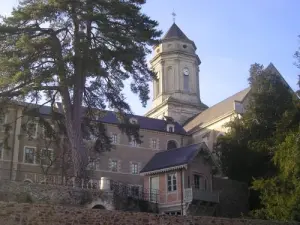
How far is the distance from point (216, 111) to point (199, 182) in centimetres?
2141

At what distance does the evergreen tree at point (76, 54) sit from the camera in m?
24.7

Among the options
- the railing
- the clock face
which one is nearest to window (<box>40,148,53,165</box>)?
the railing

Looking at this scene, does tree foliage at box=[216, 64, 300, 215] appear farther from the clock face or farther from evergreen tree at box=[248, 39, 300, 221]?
the clock face

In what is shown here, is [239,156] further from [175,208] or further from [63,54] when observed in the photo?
[63,54]

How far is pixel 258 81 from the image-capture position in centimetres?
3981

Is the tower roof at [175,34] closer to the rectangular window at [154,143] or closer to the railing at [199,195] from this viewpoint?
the rectangular window at [154,143]

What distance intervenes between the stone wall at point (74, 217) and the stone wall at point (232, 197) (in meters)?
15.0

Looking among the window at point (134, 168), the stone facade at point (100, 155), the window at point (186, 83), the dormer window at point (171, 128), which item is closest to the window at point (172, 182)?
the stone facade at point (100, 155)

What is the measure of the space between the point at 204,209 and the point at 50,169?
15.2m

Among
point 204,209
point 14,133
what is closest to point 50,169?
point 14,133

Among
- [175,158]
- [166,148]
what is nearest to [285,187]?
[175,158]

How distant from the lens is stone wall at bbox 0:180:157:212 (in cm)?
2370

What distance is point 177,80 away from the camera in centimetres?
6384

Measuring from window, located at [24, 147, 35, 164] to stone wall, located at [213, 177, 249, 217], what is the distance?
55.7 ft
